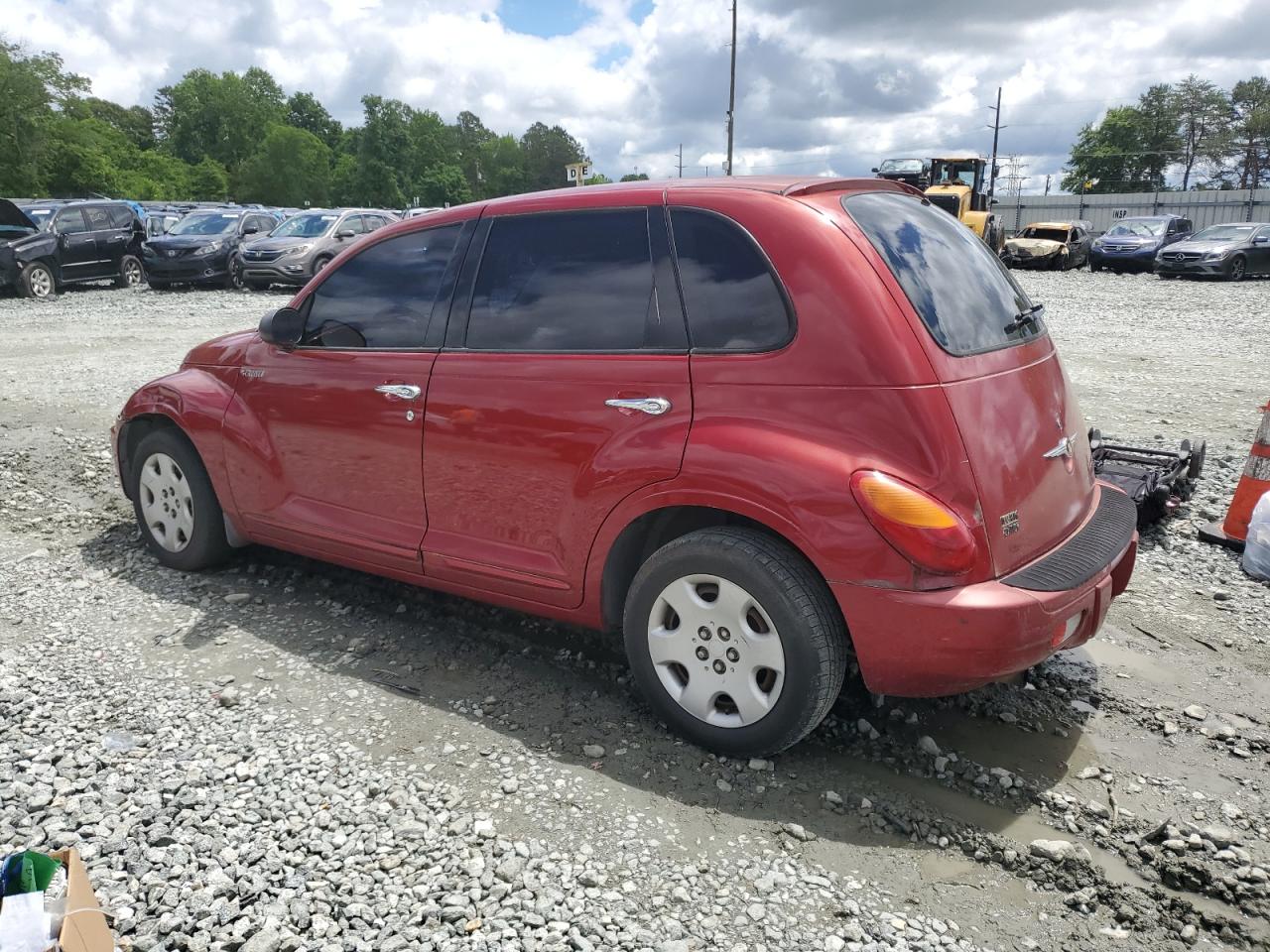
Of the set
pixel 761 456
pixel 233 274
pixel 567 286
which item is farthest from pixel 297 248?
pixel 761 456

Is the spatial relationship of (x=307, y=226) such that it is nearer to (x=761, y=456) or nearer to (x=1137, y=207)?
(x=761, y=456)

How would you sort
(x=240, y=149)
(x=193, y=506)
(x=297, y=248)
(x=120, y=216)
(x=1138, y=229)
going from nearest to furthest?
(x=193, y=506), (x=297, y=248), (x=120, y=216), (x=1138, y=229), (x=240, y=149)

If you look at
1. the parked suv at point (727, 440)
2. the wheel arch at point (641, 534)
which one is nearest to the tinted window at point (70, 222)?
the parked suv at point (727, 440)

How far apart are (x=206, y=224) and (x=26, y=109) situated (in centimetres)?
3579

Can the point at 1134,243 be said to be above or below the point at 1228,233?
below

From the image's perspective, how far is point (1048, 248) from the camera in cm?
2783

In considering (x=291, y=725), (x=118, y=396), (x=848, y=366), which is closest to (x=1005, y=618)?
(x=848, y=366)

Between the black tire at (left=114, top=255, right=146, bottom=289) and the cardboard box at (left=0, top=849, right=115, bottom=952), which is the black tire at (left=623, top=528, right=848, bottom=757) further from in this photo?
the black tire at (left=114, top=255, right=146, bottom=289)

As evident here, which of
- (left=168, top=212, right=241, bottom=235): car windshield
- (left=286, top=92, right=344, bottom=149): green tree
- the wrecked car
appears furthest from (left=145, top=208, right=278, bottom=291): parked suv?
(left=286, top=92, right=344, bottom=149): green tree

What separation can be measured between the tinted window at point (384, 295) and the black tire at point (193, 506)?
1.01 metres

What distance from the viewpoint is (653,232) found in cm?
337

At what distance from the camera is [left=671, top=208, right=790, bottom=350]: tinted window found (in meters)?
3.07

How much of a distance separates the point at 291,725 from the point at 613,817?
4.20 feet

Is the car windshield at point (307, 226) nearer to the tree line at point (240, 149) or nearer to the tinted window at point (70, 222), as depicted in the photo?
the tinted window at point (70, 222)
